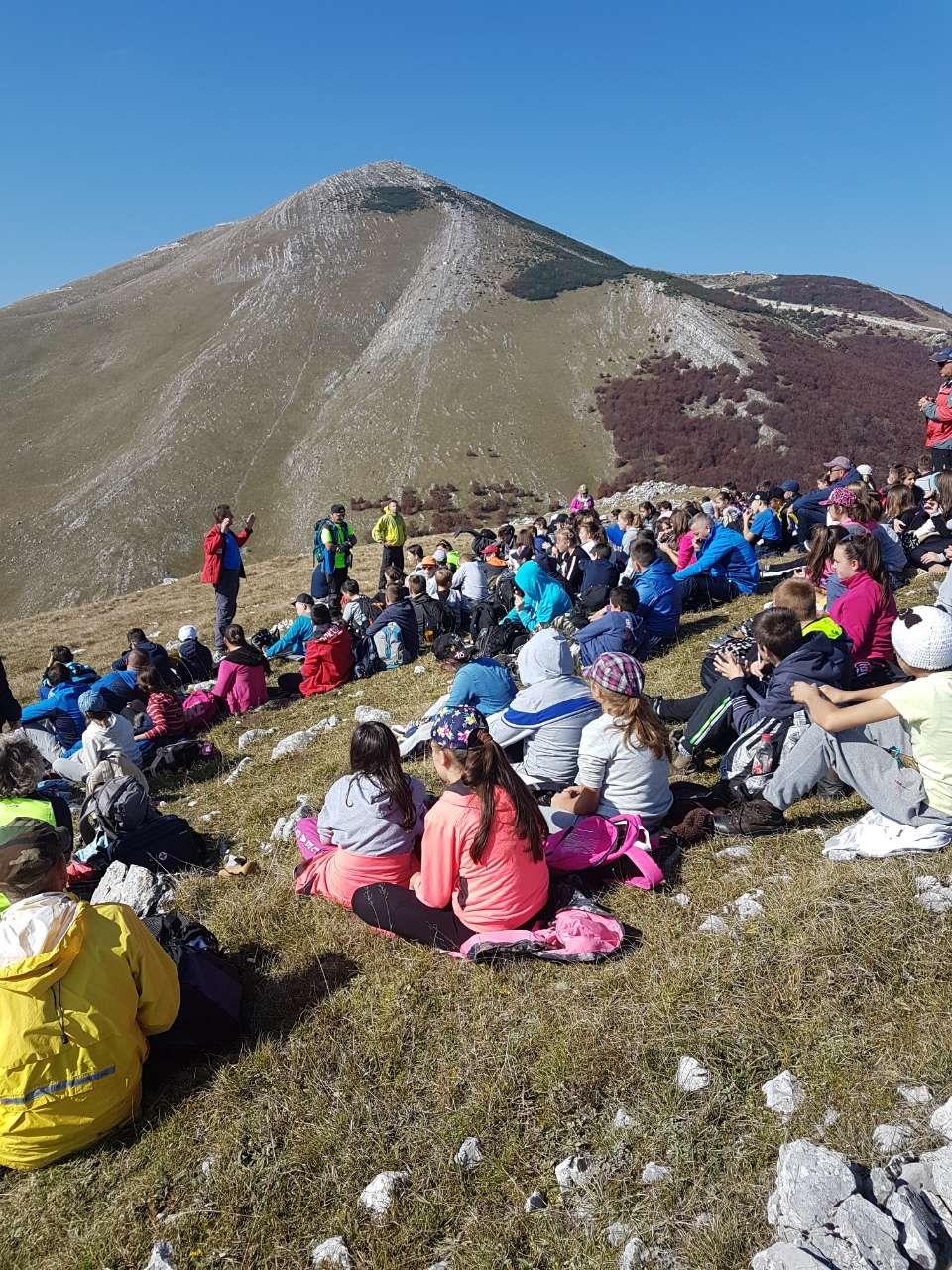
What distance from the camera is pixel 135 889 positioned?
6473 millimetres

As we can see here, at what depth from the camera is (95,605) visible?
31.6 metres

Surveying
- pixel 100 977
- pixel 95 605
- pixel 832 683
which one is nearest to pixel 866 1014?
pixel 832 683

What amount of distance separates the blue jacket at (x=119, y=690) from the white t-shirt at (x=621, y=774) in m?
8.81

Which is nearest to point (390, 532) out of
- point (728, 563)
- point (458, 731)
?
point (728, 563)

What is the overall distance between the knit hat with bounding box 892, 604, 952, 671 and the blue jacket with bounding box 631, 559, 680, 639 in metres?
→ 6.60

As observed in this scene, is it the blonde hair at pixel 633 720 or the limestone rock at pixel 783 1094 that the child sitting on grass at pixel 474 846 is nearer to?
the blonde hair at pixel 633 720

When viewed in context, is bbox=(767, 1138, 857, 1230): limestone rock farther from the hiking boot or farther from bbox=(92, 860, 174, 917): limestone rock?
bbox=(92, 860, 174, 917): limestone rock

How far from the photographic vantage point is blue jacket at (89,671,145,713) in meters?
11.7

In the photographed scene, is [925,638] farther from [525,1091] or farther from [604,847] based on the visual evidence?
[525,1091]

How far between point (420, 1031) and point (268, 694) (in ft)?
32.4

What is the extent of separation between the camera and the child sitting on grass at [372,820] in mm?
5496

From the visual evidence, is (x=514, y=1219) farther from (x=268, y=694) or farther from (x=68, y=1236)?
(x=268, y=694)

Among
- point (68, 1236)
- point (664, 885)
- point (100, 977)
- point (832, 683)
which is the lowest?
point (68, 1236)

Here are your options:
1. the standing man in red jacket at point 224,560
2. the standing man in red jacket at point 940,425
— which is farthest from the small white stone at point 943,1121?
the standing man in red jacket at point 224,560
